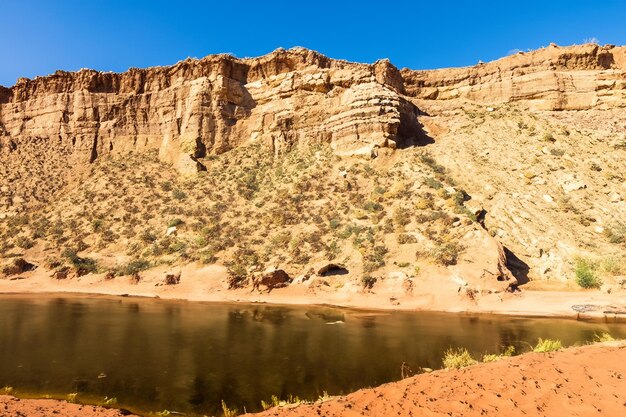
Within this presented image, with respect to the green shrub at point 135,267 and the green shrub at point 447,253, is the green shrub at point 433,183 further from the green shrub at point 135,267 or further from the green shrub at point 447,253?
the green shrub at point 135,267

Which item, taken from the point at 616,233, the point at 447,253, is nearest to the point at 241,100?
the point at 447,253

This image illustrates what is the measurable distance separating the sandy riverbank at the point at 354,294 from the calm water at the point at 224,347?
184 cm

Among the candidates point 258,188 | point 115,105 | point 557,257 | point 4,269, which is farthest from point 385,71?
point 4,269

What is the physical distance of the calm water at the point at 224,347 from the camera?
9.75m

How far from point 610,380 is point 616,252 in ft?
73.2

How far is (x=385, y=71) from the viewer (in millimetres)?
46812

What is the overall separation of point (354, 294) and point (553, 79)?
38.1m

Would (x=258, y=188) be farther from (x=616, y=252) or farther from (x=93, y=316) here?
(x=616, y=252)

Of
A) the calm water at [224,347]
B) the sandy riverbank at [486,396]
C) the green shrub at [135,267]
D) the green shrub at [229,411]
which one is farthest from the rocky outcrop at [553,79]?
the green shrub at [229,411]

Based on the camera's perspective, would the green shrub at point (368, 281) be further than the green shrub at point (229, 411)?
Yes

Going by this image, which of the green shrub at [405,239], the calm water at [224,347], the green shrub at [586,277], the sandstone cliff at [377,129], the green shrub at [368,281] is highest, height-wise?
the sandstone cliff at [377,129]

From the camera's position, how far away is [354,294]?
2395 cm

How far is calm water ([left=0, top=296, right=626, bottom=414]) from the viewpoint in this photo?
9750 mm

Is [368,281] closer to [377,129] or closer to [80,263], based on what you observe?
[377,129]
